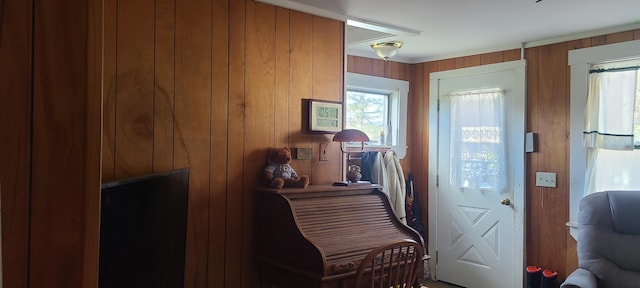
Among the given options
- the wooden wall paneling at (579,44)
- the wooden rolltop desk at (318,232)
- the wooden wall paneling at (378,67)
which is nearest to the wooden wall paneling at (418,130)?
the wooden wall paneling at (378,67)

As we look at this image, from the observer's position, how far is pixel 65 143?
1.81 feet

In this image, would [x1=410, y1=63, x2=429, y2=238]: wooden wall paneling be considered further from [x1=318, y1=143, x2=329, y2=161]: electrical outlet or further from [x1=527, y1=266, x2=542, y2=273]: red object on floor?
[x1=318, y1=143, x2=329, y2=161]: electrical outlet

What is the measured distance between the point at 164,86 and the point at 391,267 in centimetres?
136

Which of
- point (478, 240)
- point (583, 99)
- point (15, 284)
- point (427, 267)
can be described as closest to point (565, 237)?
point (478, 240)

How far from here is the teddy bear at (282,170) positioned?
2402 millimetres

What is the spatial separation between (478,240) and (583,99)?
1.45m

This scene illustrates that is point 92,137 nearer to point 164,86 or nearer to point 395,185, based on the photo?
point 164,86

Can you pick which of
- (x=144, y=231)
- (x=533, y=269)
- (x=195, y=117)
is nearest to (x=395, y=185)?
(x=533, y=269)

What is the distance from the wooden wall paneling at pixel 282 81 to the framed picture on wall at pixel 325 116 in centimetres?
14

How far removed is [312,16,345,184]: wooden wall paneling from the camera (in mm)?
2725

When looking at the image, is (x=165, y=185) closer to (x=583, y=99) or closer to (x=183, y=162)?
(x=183, y=162)

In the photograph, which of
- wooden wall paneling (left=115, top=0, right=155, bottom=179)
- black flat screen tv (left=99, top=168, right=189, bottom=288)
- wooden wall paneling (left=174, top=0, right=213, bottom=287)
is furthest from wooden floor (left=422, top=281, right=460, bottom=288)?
wooden wall paneling (left=115, top=0, right=155, bottom=179)

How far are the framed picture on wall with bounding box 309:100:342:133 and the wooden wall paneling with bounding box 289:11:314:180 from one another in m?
0.05

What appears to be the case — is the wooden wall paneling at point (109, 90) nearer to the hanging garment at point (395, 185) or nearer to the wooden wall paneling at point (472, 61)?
the hanging garment at point (395, 185)
